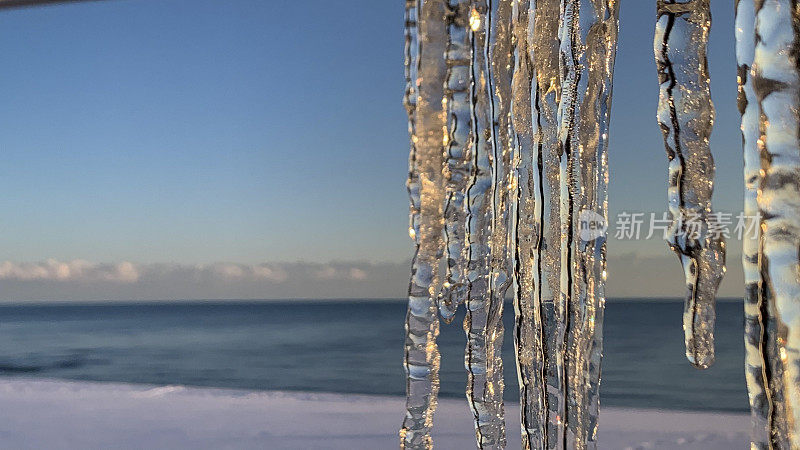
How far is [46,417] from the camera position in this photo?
9.79 feet

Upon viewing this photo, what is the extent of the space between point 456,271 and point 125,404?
2.90 metres

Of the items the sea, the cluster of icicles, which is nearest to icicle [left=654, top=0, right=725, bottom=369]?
the cluster of icicles

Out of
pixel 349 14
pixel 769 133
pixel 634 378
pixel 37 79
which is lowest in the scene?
pixel 634 378

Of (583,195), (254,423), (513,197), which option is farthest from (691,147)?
(254,423)

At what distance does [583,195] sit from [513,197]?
0.11 meters

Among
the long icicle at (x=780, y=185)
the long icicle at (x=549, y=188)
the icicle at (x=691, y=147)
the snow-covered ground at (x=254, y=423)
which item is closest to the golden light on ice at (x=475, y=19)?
the long icicle at (x=549, y=188)

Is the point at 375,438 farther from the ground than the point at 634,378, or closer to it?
farther from the ground

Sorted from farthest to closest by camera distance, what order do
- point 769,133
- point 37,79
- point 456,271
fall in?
point 37,79 < point 456,271 < point 769,133

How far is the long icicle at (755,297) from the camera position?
37cm

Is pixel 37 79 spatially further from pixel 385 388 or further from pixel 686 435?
pixel 686 435

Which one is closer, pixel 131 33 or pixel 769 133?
pixel 769 133

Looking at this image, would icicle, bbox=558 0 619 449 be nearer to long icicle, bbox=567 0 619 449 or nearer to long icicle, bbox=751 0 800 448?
long icicle, bbox=567 0 619 449

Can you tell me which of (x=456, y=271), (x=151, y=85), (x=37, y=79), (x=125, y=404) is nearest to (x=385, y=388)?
(x=151, y=85)

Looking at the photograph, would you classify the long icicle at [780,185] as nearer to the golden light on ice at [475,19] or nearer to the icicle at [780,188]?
the icicle at [780,188]
